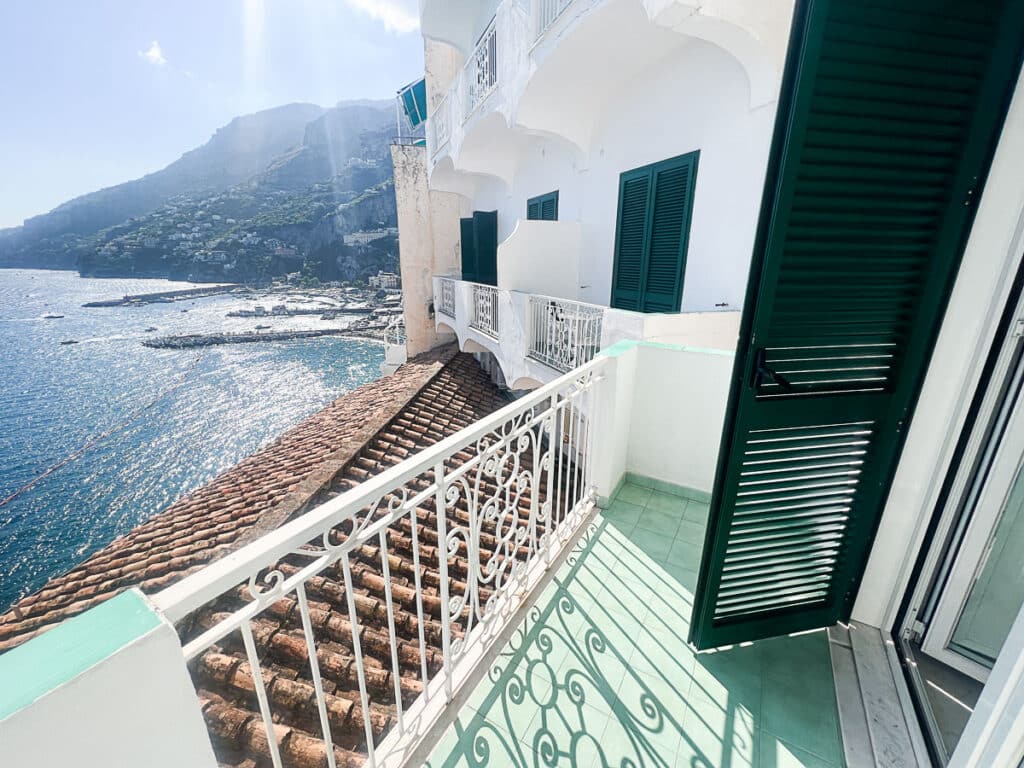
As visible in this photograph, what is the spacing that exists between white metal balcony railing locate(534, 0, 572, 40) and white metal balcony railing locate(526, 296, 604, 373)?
3.02 metres

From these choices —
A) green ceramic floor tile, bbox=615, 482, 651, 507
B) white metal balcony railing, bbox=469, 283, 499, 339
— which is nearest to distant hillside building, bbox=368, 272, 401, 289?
white metal balcony railing, bbox=469, 283, 499, 339

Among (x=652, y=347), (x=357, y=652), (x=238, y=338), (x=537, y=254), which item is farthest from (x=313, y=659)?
(x=238, y=338)

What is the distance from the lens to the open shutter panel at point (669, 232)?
16.3 ft

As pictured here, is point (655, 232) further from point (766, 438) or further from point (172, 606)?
point (172, 606)

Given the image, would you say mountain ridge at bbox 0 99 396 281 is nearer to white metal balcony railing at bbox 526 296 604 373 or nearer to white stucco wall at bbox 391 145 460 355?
white stucco wall at bbox 391 145 460 355

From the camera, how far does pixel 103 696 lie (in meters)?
0.66

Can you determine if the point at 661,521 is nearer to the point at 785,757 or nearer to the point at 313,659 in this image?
the point at 785,757

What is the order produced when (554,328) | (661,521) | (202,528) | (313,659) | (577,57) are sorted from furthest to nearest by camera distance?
(554,328) < (577,57) < (202,528) < (661,521) < (313,659)

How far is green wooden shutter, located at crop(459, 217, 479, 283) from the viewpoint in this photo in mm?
11461

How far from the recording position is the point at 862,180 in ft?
4.55

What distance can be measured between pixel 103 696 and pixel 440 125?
11.2 m

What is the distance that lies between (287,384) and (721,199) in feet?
80.0

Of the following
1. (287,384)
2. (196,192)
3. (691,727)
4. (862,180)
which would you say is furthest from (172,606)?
(196,192)

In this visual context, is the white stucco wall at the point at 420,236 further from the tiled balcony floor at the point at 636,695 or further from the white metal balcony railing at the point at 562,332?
the tiled balcony floor at the point at 636,695
